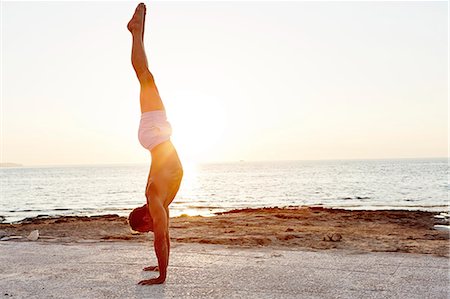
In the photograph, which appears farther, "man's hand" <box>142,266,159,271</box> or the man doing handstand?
"man's hand" <box>142,266,159,271</box>

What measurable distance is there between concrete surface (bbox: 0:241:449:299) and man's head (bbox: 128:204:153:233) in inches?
26.5

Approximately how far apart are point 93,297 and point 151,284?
2.44 ft

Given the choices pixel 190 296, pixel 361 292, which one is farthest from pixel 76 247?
pixel 361 292

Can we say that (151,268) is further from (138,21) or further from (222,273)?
(138,21)

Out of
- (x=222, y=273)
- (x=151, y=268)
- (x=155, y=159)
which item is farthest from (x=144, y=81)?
(x=222, y=273)

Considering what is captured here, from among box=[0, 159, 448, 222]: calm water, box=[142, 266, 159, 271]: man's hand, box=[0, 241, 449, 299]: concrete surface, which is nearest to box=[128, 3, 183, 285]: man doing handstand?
box=[0, 241, 449, 299]: concrete surface

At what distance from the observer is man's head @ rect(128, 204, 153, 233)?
20.9 feet

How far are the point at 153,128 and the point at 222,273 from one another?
2.13 meters

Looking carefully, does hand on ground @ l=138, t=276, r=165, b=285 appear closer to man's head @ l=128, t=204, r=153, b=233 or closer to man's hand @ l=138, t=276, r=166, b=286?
man's hand @ l=138, t=276, r=166, b=286

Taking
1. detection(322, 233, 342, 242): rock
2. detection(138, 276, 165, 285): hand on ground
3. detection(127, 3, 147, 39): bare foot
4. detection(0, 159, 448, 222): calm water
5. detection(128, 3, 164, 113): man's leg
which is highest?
detection(127, 3, 147, 39): bare foot

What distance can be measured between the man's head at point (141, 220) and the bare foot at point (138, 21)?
2.20m

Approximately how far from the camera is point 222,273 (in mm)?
6809

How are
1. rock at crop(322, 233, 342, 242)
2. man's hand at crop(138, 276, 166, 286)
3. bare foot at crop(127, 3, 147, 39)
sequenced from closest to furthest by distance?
man's hand at crop(138, 276, 166, 286)
bare foot at crop(127, 3, 147, 39)
rock at crop(322, 233, 342, 242)

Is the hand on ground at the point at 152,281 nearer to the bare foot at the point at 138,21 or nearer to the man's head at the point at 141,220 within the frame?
the man's head at the point at 141,220
